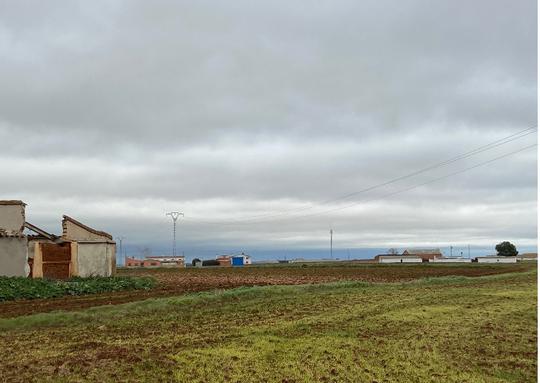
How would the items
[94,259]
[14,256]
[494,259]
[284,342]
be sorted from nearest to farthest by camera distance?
[284,342], [14,256], [94,259], [494,259]

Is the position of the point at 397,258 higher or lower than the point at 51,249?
lower

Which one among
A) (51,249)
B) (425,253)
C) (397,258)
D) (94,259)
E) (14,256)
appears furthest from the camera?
(425,253)

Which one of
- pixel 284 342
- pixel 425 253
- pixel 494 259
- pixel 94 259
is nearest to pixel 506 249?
pixel 494 259

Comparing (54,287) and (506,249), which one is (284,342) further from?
(506,249)

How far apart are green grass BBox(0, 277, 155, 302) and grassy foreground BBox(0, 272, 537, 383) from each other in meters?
9.04

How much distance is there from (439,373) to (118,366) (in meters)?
6.73

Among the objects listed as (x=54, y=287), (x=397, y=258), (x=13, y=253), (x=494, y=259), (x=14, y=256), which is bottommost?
(x=397, y=258)

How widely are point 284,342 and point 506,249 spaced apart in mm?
160402

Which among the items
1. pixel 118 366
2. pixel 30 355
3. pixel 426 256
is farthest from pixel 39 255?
pixel 426 256

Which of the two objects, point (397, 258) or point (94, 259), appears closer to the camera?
point (94, 259)

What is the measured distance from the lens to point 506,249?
158m

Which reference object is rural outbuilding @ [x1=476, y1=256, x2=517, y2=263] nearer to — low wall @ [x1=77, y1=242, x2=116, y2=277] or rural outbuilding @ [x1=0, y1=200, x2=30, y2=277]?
low wall @ [x1=77, y1=242, x2=116, y2=277]

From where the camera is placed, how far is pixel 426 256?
6501 inches

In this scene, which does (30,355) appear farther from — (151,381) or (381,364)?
(381,364)
